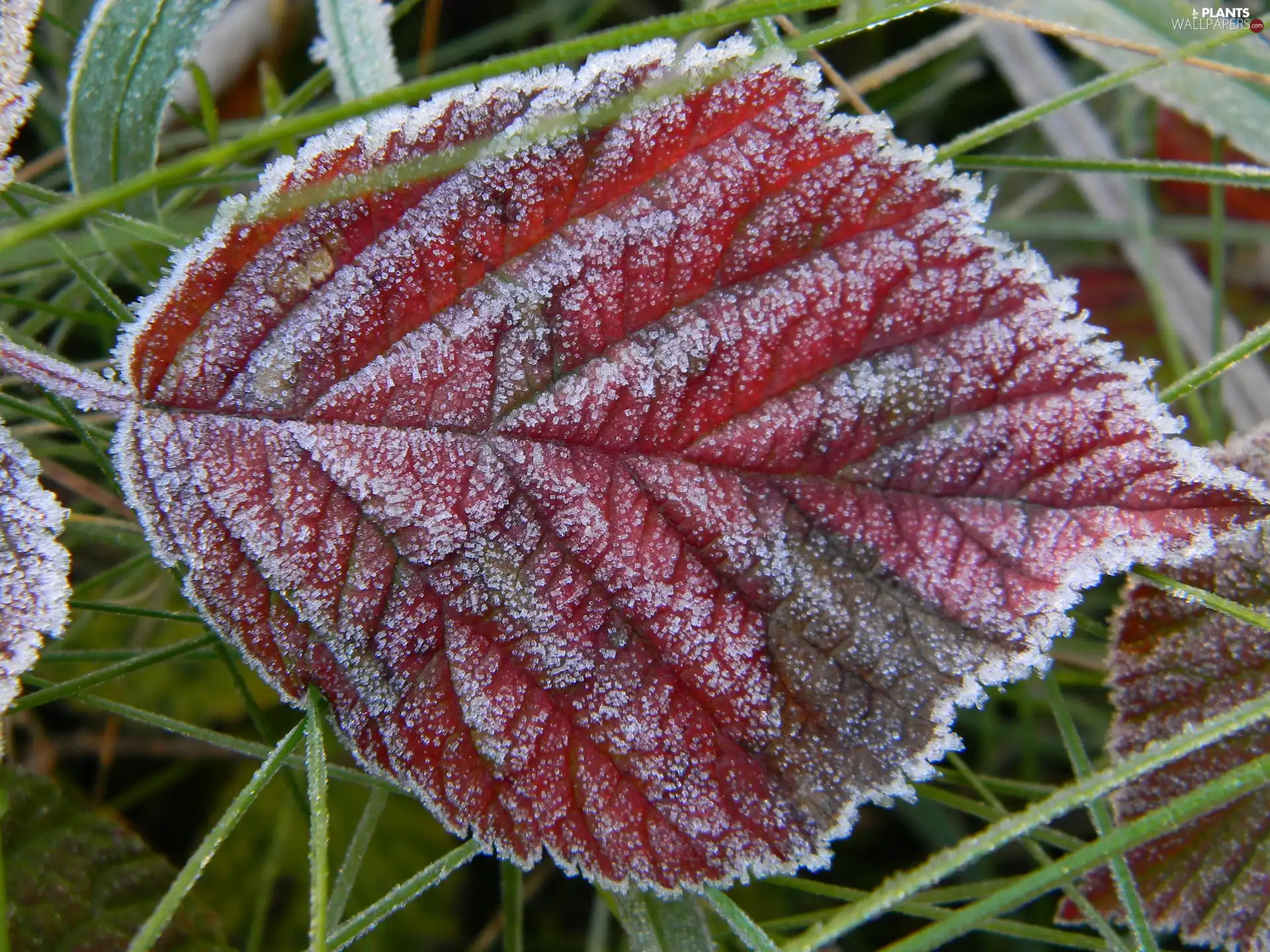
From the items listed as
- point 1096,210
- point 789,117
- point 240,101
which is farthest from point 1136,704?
point 240,101

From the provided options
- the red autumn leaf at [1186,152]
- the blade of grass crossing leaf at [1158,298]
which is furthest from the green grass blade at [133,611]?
the red autumn leaf at [1186,152]

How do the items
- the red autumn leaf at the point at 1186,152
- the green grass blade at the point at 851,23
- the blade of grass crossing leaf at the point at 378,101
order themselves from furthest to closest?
1. the red autumn leaf at the point at 1186,152
2. the green grass blade at the point at 851,23
3. the blade of grass crossing leaf at the point at 378,101

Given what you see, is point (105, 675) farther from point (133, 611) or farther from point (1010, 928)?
point (1010, 928)

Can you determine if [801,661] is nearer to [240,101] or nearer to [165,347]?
[165,347]

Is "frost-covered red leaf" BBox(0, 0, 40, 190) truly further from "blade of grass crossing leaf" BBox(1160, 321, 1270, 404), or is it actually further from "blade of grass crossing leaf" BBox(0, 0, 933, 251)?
"blade of grass crossing leaf" BBox(1160, 321, 1270, 404)

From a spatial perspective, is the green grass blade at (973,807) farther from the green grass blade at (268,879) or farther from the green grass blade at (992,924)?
the green grass blade at (268,879)

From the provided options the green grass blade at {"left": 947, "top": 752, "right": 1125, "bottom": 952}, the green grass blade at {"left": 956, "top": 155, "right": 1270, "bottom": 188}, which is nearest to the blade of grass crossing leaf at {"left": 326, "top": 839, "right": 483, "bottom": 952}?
the green grass blade at {"left": 947, "top": 752, "right": 1125, "bottom": 952}
